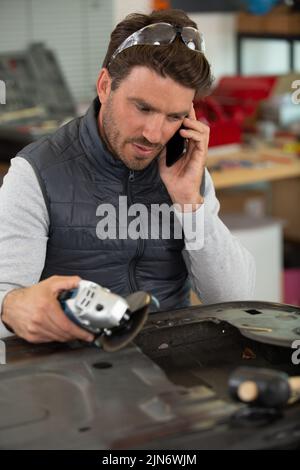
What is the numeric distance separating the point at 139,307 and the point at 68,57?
307 centimetres

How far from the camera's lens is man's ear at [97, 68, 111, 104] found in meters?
1.59

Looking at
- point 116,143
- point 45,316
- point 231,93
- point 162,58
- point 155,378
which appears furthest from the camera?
point 231,93

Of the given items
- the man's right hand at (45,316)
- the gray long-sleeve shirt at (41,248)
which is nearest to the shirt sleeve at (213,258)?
the gray long-sleeve shirt at (41,248)

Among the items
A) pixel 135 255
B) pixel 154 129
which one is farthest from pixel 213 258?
pixel 154 129

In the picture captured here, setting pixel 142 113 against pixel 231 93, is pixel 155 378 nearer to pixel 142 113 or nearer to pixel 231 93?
pixel 142 113

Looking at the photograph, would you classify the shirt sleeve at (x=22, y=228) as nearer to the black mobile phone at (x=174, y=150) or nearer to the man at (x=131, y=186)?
the man at (x=131, y=186)

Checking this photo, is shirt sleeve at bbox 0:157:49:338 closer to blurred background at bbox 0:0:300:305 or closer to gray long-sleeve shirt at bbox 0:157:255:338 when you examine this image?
gray long-sleeve shirt at bbox 0:157:255:338

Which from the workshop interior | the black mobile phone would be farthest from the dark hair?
the workshop interior

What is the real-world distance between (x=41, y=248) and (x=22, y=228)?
54mm

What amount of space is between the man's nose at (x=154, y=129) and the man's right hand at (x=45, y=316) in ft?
1.24

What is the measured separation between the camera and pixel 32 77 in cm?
364

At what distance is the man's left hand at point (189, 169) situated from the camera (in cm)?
162

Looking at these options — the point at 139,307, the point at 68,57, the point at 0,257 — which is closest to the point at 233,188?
the point at 68,57

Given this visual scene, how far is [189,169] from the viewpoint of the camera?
1.64 metres
